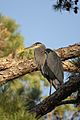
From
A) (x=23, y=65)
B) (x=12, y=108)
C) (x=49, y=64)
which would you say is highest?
(x=12, y=108)

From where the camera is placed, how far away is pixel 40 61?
2717 mm

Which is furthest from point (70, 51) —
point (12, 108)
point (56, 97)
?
point (12, 108)

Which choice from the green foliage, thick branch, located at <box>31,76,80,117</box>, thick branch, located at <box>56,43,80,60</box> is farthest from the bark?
the green foliage

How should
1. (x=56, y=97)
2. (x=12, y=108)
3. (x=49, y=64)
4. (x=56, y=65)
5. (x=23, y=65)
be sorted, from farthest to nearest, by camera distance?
(x=49, y=64), (x=56, y=65), (x=23, y=65), (x=56, y=97), (x=12, y=108)

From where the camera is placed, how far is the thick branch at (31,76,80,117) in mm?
1752

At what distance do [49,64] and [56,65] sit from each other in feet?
0.57

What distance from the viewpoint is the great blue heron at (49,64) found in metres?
2.55

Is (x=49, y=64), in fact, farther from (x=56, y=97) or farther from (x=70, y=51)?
(x=56, y=97)

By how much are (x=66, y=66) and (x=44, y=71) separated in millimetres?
241

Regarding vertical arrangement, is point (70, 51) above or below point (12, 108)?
below

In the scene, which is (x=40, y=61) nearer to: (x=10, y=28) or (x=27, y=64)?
(x=27, y=64)

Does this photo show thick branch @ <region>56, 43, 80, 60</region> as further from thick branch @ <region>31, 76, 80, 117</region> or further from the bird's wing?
thick branch @ <region>31, 76, 80, 117</region>

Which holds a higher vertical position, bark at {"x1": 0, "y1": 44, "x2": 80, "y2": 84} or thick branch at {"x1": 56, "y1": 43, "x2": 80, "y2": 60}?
thick branch at {"x1": 56, "y1": 43, "x2": 80, "y2": 60}

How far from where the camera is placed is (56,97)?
1823mm
